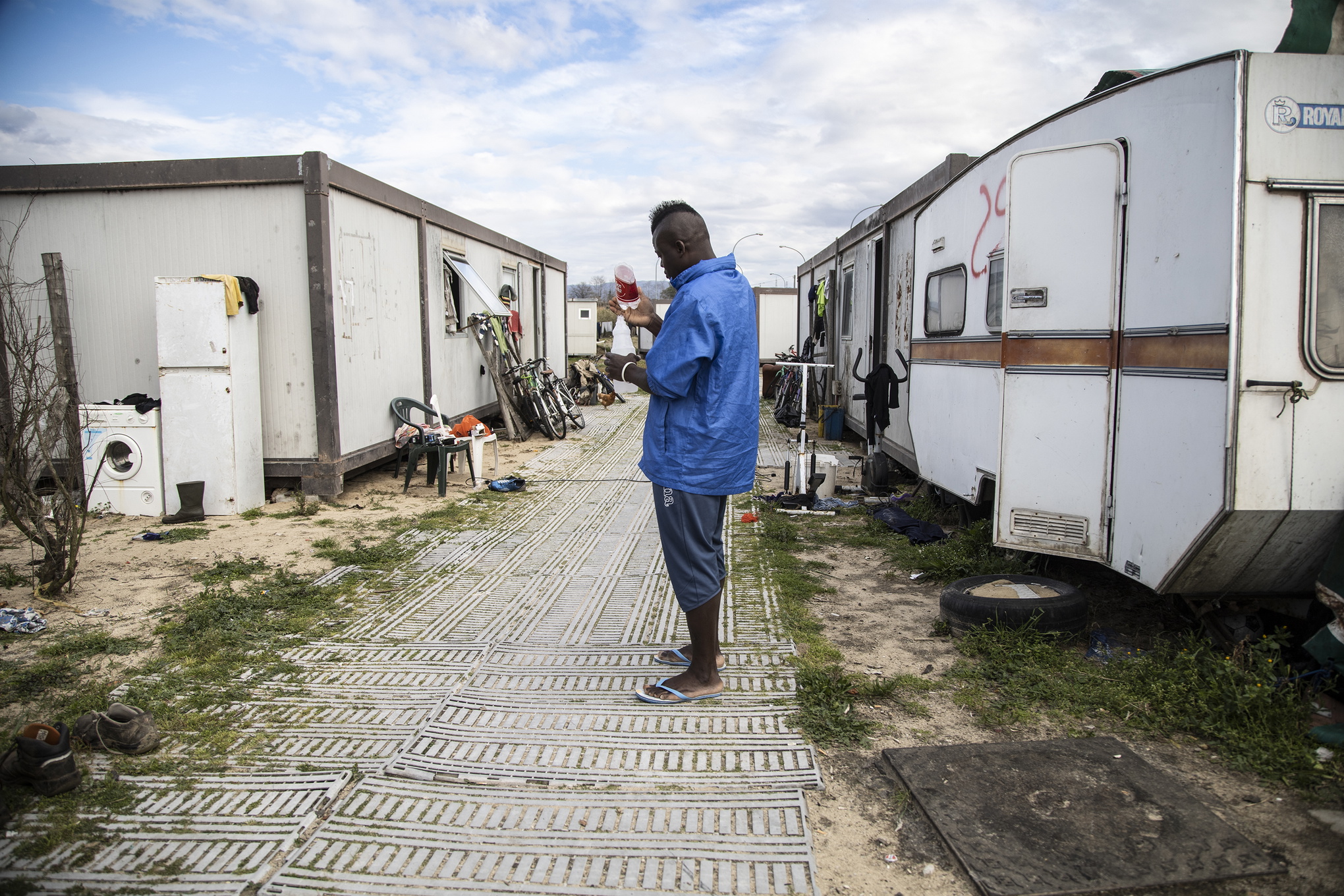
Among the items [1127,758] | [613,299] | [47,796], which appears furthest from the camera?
[613,299]

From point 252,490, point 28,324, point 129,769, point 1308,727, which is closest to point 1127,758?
point 1308,727

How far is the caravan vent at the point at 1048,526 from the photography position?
4.11 m

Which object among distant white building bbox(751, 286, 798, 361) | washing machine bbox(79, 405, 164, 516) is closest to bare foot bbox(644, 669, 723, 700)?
washing machine bbox(79, 405, 164, 516)

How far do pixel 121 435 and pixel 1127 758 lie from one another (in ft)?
25.1

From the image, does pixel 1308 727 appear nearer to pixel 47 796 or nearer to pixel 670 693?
pixel 670 693

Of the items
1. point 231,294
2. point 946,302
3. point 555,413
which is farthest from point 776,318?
point 231,294

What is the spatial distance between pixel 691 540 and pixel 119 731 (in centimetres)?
229

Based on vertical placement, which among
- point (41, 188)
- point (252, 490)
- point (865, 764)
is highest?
point (41, 188)

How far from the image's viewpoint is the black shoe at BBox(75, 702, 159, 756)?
9.93 ft

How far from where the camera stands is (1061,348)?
13.6ft

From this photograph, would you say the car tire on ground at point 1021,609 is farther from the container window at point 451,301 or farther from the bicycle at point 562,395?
the bicycle at point 562,395

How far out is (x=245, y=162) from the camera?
730 centimetres

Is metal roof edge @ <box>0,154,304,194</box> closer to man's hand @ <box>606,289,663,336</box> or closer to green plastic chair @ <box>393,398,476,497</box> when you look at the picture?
green plastic chair @ <box>393,398,476,497</box>

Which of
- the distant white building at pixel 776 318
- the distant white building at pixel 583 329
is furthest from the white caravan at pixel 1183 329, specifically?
the distant white building at pixel 583 329
